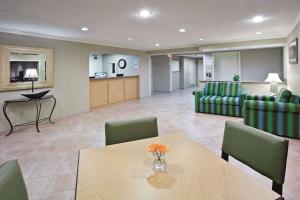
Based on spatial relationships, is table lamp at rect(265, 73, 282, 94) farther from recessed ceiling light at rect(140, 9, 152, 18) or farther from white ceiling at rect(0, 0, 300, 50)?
recessed ceiling light at rect(140, 9, 152, 18)

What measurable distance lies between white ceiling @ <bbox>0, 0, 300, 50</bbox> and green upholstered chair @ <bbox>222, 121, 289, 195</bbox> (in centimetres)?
233

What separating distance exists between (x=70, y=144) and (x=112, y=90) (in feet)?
15.2

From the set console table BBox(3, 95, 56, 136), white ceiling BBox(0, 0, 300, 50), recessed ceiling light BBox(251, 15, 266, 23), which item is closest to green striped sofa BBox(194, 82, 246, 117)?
white ceiling BBox(0, 0, 300, 50)

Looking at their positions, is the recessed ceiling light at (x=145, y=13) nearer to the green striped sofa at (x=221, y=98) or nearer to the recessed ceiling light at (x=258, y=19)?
the recessed ceiling light at (x=258, y=19)

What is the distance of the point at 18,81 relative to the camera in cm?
471

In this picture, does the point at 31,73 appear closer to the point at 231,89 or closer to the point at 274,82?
Result: the point at 231,89

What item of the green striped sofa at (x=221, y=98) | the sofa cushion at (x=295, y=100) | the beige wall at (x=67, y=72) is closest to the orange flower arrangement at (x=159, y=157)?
the sofa cushion at (x=295, y=100)

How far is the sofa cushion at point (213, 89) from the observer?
242 inches

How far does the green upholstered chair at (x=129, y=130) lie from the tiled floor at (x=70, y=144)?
0.97 m

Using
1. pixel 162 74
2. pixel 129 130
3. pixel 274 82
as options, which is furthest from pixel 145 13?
pixel 162 74

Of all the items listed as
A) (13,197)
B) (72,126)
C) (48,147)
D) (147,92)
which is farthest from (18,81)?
(147,92)

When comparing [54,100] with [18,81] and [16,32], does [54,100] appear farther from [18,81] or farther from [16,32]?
[16,32]

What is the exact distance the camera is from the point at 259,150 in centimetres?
125

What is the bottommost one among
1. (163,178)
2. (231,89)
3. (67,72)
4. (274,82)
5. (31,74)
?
(163,178)
